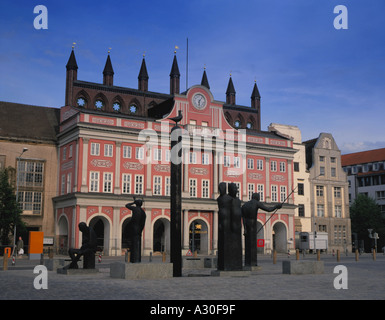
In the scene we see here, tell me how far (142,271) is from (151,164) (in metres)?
39.0

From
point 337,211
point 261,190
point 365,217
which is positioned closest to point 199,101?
point 261,190

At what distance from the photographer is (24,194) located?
55.9 m

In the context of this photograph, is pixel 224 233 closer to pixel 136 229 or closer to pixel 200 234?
pixel 136 229

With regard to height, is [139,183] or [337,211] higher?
[139,183]

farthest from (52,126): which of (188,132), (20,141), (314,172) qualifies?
(314,172)

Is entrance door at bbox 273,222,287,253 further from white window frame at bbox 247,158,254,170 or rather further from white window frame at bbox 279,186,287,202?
white window frame at bbox 247,158,254,170

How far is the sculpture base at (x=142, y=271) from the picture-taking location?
1781cm

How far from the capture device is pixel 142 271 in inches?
704

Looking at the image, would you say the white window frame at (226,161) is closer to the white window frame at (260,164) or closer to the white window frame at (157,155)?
the white window frame at (260,164)

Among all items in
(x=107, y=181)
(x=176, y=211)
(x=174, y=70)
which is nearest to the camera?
(x=176, y=211)

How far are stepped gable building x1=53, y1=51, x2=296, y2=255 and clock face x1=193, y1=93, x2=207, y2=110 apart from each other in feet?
0.38

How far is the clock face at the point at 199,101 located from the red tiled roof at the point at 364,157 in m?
49.1
